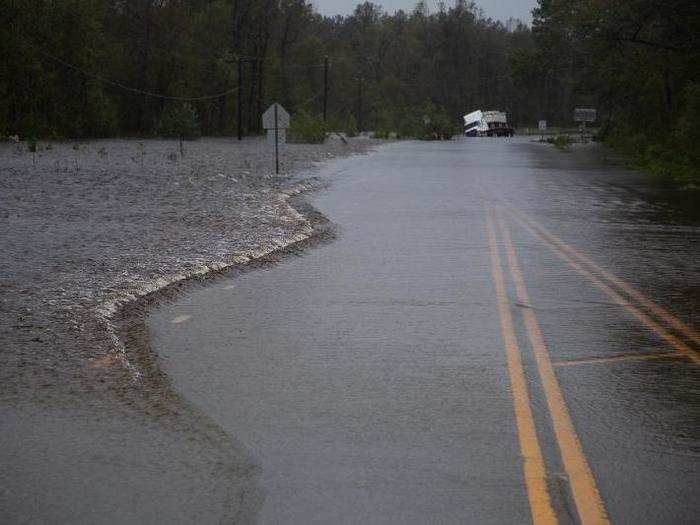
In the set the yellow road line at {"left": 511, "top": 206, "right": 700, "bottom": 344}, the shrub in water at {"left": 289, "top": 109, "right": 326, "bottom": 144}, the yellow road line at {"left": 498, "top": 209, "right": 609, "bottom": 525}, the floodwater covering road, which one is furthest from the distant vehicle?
the yellow road line at {"left": 498, "top": 209, "right": 609, "bottom": 525}

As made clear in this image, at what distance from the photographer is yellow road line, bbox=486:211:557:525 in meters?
5.12

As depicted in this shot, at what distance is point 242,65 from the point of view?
105 m

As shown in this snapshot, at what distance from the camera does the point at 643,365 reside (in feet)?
27.2

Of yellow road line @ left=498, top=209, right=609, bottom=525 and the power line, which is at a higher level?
the power line

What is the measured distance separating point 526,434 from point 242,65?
101 m

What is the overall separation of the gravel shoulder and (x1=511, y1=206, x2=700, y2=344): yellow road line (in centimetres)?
402

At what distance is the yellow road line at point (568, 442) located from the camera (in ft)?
16.7

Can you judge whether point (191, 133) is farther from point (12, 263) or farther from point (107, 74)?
point (12, 263)

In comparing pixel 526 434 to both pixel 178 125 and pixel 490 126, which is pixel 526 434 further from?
pixel 490 126

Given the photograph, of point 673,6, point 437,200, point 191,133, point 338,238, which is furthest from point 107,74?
point 338,238

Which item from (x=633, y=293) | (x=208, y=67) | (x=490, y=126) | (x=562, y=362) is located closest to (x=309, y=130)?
(x=208, y=67)

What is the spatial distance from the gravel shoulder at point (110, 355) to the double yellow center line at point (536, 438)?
57.7 inches

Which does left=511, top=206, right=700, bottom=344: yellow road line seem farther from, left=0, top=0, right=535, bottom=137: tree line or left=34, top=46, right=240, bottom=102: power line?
left=34, top=46, right=240, bottom=102: power line

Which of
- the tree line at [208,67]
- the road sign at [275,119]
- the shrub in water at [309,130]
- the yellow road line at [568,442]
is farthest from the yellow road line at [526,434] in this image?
the shrub in water at [309,130]
